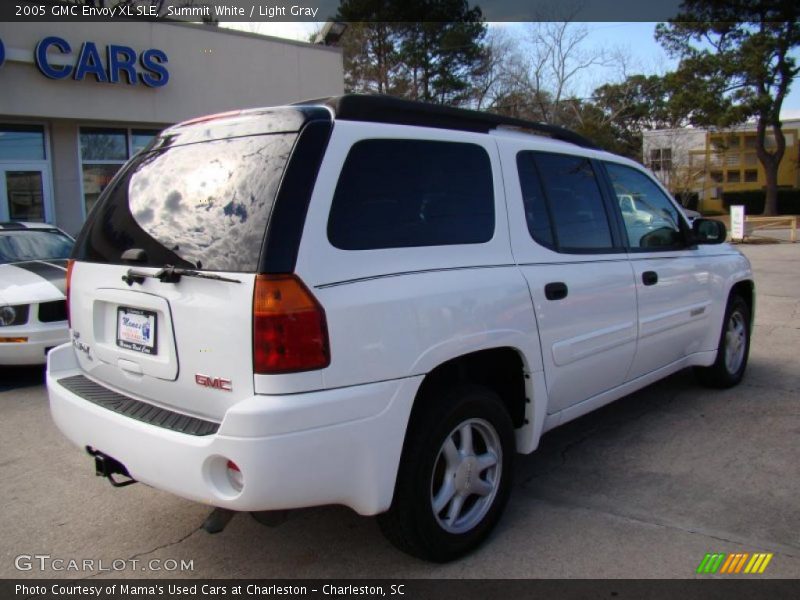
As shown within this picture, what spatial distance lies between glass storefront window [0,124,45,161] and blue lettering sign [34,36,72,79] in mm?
1367

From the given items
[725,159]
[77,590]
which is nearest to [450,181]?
[77,590]

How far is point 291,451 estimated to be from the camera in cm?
232

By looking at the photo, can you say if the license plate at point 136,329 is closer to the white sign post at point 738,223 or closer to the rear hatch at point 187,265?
the rear hatch at point 187,265

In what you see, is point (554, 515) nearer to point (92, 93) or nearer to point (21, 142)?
point (92, 93)

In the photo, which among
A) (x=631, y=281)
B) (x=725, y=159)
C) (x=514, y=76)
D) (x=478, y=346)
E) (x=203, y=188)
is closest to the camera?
(x=203, y=188)

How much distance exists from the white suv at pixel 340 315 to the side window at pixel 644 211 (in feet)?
2.15

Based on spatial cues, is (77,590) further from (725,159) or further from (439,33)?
(725,159)

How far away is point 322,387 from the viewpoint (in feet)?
7.81

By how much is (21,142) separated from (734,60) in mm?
34337

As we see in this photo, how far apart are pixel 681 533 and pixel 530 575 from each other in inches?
32.8
